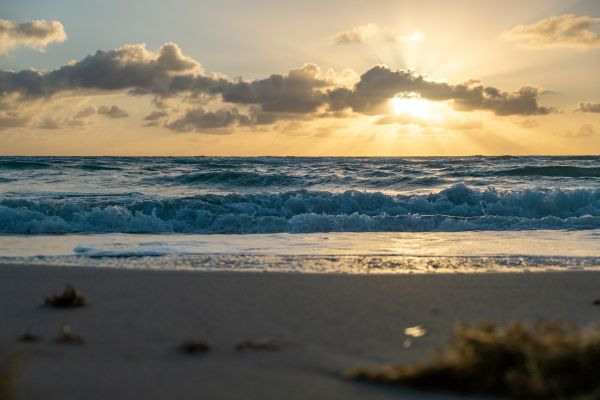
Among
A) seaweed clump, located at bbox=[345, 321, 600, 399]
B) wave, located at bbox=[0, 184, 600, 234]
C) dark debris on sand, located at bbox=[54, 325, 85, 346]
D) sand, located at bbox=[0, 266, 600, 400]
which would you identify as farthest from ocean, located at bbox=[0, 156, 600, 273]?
seaweed clump, located at bbox=[345, 321, 600, 399]

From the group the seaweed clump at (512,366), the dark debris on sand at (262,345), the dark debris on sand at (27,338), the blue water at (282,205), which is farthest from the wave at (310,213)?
the seaweed clump at (512,366)

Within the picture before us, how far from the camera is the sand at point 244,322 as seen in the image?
3.41m

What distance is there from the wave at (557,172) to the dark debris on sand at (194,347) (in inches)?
1195

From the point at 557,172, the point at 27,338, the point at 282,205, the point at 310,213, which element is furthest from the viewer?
the point at 557,172

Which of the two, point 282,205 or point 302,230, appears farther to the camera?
point 282,205

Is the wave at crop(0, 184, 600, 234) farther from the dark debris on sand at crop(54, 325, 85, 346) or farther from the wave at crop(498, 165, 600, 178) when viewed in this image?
the wave at crop(498, 165, 600, 178)

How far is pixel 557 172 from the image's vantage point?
3322 cm

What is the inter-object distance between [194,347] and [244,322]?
89 centimetres

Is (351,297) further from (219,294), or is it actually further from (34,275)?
(34,275)

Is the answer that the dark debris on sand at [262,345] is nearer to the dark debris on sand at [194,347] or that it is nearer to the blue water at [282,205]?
the dark debris on sand at [194,347]

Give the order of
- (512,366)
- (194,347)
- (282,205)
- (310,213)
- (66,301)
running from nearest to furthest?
(512,366), (194,347), (66,301), (310,213), (282,205)

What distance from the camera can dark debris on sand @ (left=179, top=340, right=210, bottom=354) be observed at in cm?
402

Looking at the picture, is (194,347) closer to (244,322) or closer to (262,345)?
(262,345)

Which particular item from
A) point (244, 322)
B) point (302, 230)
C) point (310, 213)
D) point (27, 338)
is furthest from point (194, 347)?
point (310, 213)
